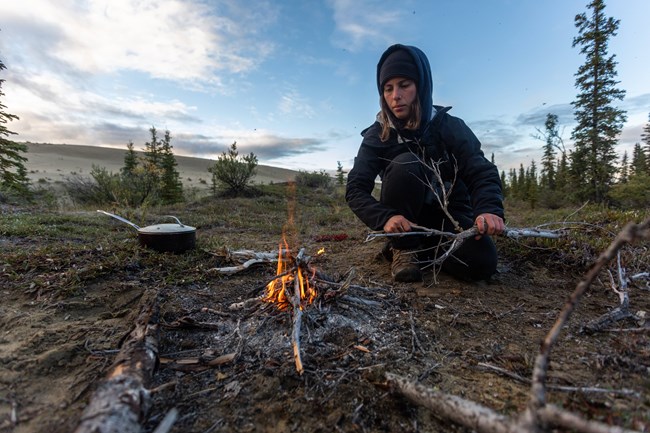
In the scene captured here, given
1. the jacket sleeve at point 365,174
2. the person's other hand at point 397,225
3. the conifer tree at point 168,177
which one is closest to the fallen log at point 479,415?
the person's other hand at point 397,225

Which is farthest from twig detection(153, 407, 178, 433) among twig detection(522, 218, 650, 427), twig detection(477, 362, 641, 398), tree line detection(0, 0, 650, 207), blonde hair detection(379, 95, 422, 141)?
tree line detection(0, 0, 650, 207)

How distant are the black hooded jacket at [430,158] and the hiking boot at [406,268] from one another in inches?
15.9

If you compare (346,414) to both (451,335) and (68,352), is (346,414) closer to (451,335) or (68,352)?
(451,335)

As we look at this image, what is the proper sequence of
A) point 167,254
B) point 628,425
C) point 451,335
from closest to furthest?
point 628,425
point 451,335
point 167,254

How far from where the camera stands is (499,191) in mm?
2756

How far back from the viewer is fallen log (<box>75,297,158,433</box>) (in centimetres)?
110

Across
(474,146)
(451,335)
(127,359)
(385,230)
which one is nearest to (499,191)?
(474,146)

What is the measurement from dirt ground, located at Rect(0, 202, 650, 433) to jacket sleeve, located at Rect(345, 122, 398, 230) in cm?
73

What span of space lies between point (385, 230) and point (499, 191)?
104 centimetres

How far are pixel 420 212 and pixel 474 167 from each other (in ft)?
2.17

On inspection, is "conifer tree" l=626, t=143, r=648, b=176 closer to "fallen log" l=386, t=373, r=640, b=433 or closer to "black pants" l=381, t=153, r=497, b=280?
"black pants" l=381, t=153, r=497, b=280

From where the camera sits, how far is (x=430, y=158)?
297cm

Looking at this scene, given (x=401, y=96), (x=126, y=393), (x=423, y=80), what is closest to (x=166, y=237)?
(x=126, y=393)

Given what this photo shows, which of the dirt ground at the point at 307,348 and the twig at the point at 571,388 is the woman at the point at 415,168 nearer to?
the dirt ground at the point at 307,348
